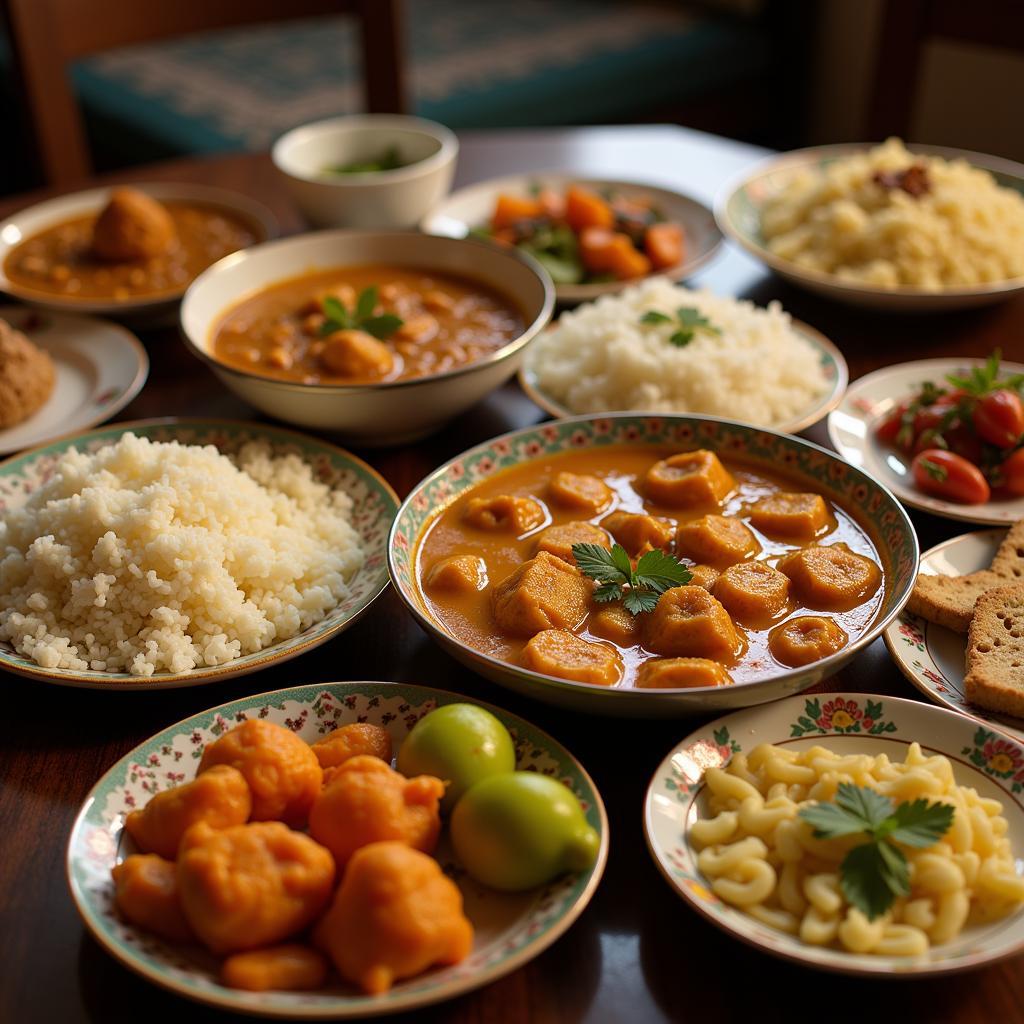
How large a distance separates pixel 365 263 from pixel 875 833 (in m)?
2.20

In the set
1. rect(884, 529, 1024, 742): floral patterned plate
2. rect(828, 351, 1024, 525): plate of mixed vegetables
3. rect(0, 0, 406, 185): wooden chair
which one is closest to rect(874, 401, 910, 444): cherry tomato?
rect(828, 351, 1024, 525): plate of mixed vegetables

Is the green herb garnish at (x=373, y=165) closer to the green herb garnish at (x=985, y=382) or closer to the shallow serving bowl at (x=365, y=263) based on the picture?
the shallow serving bowl at (x=365, y=263)

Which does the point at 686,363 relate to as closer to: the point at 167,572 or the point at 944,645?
the point at 944,645

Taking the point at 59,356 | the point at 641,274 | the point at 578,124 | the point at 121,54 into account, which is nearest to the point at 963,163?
the point at 641,274

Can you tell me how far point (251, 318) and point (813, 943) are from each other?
81.7 inches

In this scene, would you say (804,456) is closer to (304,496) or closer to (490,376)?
(490,376)

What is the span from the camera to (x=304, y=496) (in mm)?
2279

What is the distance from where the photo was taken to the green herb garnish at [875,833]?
138 cm

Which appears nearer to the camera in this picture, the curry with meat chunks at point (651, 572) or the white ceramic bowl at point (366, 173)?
the curry with meat chunks at point (651, 572)

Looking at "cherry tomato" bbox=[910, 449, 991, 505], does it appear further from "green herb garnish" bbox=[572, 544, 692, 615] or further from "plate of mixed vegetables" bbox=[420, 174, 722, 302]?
"plate of mixed vegetables" bbox=[420, 174, 722, 302]

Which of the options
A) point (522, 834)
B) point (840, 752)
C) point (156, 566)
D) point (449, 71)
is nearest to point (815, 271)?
point (840, 752)

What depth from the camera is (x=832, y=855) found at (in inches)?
56.9

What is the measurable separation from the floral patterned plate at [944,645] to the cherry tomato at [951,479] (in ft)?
0.37

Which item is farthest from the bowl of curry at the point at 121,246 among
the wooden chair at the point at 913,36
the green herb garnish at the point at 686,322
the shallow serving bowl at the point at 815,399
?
the wooden chair at the point at 913,36
